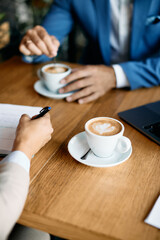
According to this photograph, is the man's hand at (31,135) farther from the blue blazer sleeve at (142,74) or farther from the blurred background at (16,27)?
the blurred background at (16,27)

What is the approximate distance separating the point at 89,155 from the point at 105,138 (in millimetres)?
84

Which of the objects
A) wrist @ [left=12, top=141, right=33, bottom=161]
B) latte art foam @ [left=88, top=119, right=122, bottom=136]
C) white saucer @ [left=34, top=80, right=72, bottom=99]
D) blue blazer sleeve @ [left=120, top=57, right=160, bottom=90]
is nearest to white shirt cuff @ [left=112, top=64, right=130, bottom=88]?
blue blazer sleeve @ [left=120, top=57, right=160, bottom=90]

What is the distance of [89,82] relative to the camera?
41.3 inches

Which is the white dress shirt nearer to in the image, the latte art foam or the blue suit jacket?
the blue suit jacket

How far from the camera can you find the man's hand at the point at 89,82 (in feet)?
3.32

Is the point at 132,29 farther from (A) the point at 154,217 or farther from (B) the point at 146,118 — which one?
(A) the point at 154,217

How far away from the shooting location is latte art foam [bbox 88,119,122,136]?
0.66 metres

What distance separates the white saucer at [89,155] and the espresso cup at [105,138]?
0.01m

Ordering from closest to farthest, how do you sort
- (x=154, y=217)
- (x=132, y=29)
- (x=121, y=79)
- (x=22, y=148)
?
1. (x=154, y=217)
2. (x=22, y=148)
3. (x=121, y=79)
4. (x=132, y=29)

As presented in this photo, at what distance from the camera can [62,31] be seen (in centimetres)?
159

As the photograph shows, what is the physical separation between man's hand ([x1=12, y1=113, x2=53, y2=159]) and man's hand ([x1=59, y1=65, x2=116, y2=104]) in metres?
0.33

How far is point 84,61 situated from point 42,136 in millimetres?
1248

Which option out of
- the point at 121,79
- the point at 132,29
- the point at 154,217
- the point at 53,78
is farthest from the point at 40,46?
the point at 154,217

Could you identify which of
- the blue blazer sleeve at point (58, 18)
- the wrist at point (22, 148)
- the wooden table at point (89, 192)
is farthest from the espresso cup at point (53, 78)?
the blue blazer sleeve at point (58, 18)
